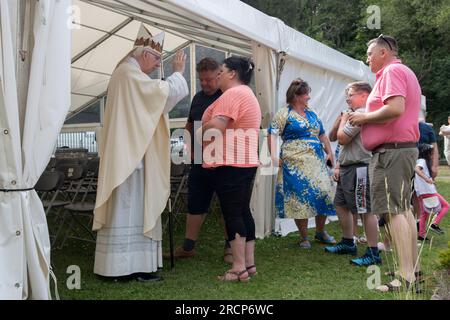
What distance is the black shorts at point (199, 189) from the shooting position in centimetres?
434

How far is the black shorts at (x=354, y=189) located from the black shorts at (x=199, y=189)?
122 centimetres

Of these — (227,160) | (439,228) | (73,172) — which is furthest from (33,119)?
(439,228)

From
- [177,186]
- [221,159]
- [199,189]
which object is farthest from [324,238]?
[177,186]

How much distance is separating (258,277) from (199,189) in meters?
0.91

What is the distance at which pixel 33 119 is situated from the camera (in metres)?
2.72

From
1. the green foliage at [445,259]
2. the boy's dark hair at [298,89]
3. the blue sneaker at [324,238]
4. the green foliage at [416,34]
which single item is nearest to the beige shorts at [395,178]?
the green foliage at [445,259]

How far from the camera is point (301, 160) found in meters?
5.04

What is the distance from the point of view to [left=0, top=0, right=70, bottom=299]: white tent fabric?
2.61 m

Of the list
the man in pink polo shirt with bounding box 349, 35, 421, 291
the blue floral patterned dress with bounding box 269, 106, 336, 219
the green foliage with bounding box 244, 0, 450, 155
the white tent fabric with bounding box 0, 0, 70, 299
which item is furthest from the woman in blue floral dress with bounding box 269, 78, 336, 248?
the green foliage with bounding box 244, 0, 450, 155

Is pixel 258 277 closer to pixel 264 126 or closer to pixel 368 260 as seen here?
pixel 368 260

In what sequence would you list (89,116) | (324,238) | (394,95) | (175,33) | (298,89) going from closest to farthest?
(394,95)
(298,89)
(324,238)
(175,33)
(89,116)
